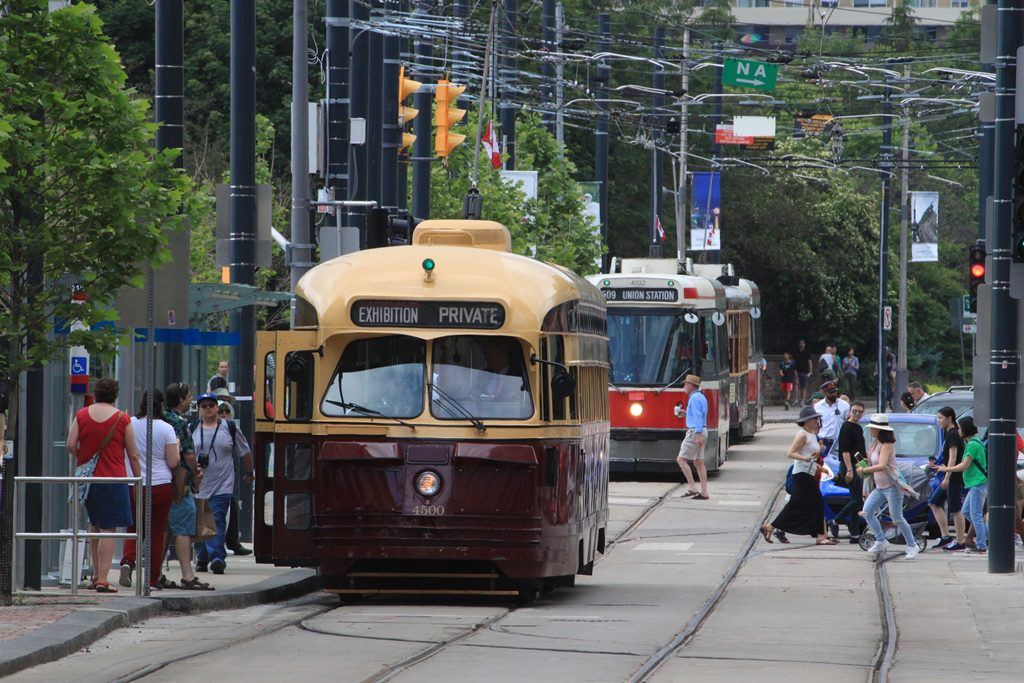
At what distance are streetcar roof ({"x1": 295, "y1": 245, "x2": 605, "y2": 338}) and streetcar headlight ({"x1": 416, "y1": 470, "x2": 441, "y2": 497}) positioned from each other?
3.63 ft

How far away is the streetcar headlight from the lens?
1577 centimetres

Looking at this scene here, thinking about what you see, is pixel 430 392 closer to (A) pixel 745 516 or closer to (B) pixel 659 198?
(A) pixel 745 516

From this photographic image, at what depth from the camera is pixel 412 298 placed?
53.2 feet

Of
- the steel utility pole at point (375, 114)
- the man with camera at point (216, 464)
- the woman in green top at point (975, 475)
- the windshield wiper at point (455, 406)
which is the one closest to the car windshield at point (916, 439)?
the woman in green top at point (975, 475)

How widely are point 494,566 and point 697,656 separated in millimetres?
3195

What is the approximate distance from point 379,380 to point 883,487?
824 centimetres

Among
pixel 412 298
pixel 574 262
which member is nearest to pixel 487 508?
pixel 412 298

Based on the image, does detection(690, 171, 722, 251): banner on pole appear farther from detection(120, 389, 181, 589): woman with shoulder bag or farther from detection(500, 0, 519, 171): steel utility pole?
detection(120, 389, 181, 589): woman with shoulder bag

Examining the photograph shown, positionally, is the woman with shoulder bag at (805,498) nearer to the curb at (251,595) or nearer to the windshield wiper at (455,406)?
the curb at (251,595)

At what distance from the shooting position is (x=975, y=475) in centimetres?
2328

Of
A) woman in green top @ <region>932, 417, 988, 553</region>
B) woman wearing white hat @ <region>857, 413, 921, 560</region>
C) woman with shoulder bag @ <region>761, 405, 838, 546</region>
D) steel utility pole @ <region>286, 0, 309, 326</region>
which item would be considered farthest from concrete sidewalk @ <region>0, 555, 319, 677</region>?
woman in green top @ <region>932, 417, 988, 553</region>

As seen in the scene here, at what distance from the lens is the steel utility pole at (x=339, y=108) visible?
24.2 m

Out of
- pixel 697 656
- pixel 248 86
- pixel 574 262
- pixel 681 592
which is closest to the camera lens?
pixel 697 656

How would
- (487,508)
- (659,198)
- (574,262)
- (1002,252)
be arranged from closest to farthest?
(487,508) → (1002,252) → (574,262) → (659,198)
